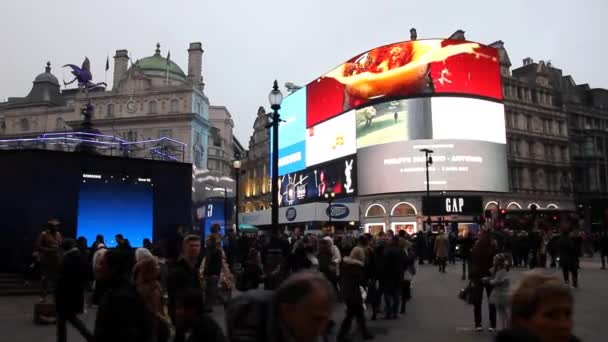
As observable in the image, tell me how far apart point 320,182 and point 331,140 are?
477 centimetres

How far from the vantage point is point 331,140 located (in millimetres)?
53500

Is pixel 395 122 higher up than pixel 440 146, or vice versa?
pixel 395 122

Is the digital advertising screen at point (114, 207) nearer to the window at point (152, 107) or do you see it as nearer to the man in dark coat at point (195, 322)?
the man in dark coat at point (195, 322)

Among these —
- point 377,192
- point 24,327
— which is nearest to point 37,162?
point 24,327

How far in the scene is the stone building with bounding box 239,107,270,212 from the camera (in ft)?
237

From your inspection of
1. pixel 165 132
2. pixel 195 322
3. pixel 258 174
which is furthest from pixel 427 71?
pixel 195 322

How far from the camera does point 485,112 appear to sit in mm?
45938

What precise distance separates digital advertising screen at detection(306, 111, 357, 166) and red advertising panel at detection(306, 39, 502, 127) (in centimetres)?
Result: 204

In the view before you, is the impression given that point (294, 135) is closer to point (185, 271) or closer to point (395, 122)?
point (395, 122)

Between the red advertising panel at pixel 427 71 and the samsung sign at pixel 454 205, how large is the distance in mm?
9715

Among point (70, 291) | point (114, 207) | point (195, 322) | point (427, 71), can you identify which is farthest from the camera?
point (427, 71)

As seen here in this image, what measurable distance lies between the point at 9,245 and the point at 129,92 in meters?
52.9

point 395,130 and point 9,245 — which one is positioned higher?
point 395,130

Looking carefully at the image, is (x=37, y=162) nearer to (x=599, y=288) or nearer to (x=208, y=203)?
(x=208, y=203)
